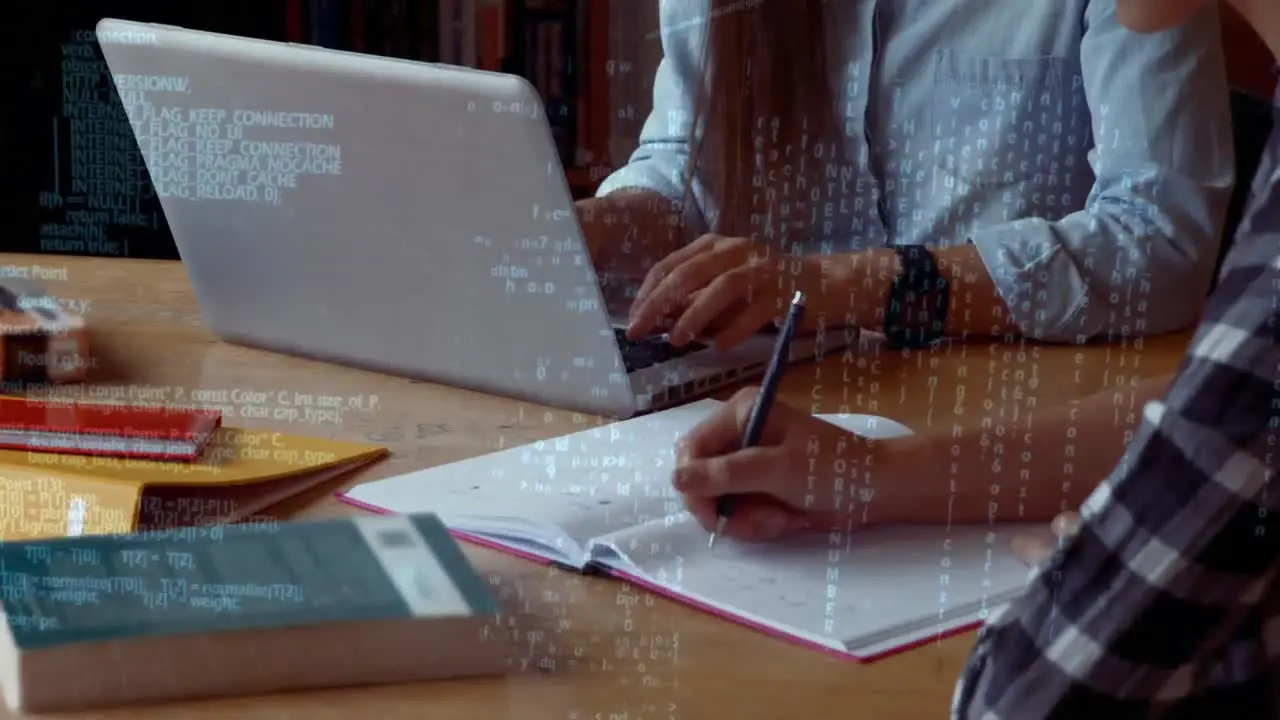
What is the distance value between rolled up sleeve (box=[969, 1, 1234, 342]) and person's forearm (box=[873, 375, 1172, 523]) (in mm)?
277

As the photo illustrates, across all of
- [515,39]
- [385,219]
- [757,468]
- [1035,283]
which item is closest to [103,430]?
[385,219]

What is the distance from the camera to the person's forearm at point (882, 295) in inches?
35.7

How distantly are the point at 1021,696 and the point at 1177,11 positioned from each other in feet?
0.65

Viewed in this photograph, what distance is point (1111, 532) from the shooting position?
0.39 m

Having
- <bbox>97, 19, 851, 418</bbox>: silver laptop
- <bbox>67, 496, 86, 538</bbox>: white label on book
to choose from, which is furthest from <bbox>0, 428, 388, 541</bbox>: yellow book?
<bbox>97, 19, 851, 418</bbox>: silver laptop

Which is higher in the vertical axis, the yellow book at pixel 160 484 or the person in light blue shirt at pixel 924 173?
the person in light blue shirt at pixel 924 173

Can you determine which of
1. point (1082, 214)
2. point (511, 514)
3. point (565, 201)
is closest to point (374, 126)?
point (565, 201)

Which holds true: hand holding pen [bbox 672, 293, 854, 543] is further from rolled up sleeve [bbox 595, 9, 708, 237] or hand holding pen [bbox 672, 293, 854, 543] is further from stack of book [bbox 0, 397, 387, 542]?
rolled up sleeve [bbox 595, 9, 708, 237]

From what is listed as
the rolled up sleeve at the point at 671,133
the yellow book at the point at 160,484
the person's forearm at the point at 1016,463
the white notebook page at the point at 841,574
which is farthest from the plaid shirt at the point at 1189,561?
the rolled up sleeve at the point at 671,133

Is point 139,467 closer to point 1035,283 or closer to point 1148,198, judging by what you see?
point 1035,283

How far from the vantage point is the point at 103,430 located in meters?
0.65

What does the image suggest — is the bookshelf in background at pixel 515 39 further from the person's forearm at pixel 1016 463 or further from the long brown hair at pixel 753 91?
the person's forearm at pixel 1016 463

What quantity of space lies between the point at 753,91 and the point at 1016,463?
0.64m

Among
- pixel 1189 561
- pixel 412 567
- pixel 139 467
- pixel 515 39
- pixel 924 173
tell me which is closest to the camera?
pixel 1189 561
